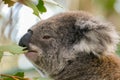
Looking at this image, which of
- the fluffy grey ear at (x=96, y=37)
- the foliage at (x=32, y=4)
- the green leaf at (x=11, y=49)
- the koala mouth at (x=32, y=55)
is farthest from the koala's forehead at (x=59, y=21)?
the green leaf at (x=11, y=49)

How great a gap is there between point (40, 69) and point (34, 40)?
0.80 feet

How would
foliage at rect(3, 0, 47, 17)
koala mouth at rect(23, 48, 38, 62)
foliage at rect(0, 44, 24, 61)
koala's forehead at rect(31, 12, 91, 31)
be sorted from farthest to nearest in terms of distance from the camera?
koala's forehead at rect(31, 12, 91, 31)
koala mouth at rect(23, 48, 38, 62)
foliage at rect(3, 0, 47, 17)
foliage at rect(0, 44, 24, 61)

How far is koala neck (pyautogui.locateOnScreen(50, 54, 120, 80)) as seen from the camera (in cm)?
260

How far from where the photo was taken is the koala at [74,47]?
8.46ft

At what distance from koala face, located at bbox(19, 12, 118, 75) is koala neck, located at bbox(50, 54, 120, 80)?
0.11 ft

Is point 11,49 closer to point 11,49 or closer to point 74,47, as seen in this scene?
point 11,49

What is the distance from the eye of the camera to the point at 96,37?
260 cm

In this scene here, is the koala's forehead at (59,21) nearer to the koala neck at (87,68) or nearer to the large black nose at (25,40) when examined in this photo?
the large black nose at (25,40)

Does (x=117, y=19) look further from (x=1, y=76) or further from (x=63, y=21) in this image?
(x=1, y=76)

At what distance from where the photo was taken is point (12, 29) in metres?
2.91

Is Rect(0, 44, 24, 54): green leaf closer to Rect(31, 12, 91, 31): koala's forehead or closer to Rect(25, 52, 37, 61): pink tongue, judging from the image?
Rect(25, 52, 37, 61): pink tongue

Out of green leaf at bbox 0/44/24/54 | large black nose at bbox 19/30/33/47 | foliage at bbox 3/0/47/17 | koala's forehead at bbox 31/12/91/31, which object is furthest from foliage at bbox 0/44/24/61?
koala's forehead at bbox 31/12/91/31

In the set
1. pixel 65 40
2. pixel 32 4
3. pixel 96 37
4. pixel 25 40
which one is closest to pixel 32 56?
pixel 25 40

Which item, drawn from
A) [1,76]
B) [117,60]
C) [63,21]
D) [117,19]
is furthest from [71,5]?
[1,76]
